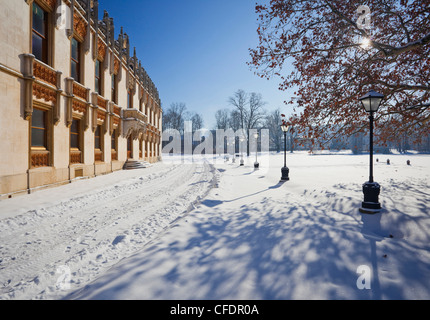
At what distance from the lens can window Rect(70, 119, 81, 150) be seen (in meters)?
11.4

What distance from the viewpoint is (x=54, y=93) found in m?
9.44

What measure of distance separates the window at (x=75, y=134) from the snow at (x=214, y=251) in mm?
6046

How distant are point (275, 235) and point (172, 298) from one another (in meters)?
2.44

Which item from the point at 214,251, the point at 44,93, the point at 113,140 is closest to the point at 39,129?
the point at 44,93

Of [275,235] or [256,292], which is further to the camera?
[275,235]

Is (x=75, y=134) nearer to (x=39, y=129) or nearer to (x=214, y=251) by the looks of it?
(x=39, y=129)

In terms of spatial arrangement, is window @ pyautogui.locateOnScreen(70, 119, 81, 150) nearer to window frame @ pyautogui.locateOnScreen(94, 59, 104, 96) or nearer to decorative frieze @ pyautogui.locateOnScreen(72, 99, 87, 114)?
decorative frieze @ pyautogui.locateOnScreen(72, 99, 87, 114)

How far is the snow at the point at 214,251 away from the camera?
7.72 feet

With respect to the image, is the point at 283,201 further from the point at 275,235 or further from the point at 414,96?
the point at 414,96

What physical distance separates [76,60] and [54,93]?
363 cm

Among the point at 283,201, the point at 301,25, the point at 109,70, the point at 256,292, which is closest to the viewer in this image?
the point at 256,292

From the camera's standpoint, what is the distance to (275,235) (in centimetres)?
391

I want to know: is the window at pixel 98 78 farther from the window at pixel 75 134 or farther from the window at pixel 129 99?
the window at pixel 129 99
